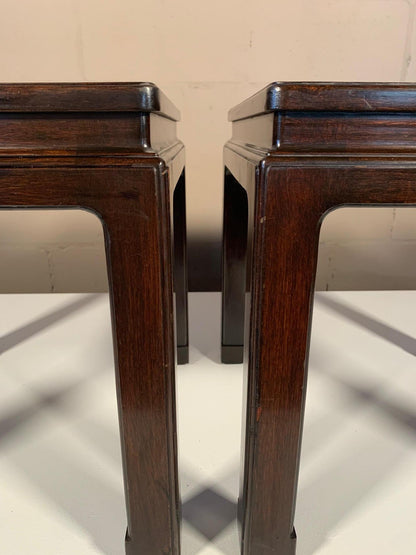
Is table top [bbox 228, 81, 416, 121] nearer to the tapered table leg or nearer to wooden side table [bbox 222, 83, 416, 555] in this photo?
wooden side table [bbox 222, 83, 416, 555]

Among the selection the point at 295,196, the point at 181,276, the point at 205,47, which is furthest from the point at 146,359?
the point at 205,47

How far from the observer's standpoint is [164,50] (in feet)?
4.01

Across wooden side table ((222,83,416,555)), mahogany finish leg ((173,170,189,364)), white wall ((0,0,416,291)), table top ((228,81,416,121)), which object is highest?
white wall ((0,0,416,291))

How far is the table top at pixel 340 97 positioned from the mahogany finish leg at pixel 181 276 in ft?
1.80

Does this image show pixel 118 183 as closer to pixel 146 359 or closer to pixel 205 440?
pixel 146 359

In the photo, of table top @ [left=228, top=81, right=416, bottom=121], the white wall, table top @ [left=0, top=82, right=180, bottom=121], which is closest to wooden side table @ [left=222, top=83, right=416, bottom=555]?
table top @ [left=228, top=81, right=416, bottom=121]

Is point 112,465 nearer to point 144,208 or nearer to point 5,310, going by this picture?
point 144,208

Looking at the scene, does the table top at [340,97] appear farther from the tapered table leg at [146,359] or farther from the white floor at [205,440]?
the white floor at [205,440]

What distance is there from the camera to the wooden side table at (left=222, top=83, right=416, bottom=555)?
396 mm

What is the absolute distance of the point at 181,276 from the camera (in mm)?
935

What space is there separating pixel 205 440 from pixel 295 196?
47 cm

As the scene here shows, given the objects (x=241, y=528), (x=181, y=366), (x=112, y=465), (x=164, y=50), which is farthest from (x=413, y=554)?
(x=164, y=50)

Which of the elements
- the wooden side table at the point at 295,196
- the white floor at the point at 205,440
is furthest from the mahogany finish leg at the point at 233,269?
the wooden side table at the point at 295,196

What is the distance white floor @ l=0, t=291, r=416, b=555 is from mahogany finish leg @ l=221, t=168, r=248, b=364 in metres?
0.06
